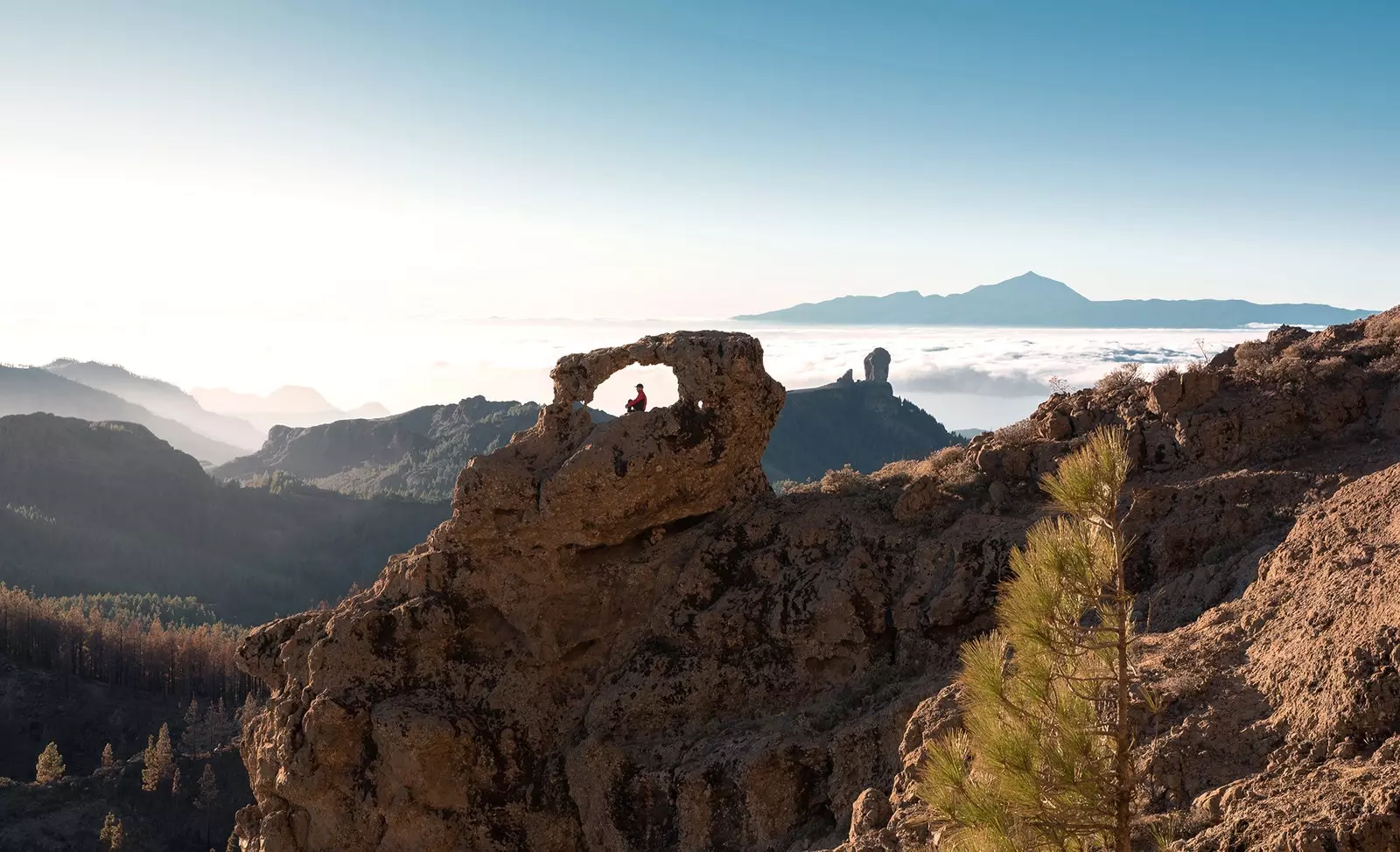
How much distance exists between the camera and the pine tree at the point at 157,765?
72.0m

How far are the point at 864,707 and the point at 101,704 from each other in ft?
361

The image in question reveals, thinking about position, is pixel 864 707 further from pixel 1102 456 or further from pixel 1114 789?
pixel 1102 456

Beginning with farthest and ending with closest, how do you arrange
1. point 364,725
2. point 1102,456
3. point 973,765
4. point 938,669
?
1. point 364,725
2. point 938,669
3. point 973,765
4. point 1102,456

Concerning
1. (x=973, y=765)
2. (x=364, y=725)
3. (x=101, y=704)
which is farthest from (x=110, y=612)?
(x=973, y=765)

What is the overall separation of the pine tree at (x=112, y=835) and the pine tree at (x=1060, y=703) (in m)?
70.0

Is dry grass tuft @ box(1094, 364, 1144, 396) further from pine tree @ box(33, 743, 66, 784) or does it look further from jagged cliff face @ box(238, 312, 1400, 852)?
pine tree @ box(33, 743, 66, 784)

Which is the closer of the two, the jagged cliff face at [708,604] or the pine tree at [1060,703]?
the pine tree at [1060,703]

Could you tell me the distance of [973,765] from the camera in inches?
361

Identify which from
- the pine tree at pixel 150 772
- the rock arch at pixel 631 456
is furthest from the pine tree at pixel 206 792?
the rock arch at pixel 631 456

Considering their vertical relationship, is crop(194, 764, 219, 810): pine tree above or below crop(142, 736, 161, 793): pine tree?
below

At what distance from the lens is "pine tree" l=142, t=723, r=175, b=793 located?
72.0m

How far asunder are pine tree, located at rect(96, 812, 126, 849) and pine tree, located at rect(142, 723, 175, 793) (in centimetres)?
625

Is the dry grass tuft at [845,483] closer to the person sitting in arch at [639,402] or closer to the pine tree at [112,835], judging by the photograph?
the person sitting in arch at [639,402]

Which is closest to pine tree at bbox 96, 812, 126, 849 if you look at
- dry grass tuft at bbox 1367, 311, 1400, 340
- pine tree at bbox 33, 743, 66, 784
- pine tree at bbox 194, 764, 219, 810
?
pine tree at bbox 194, 764, 219, 810
